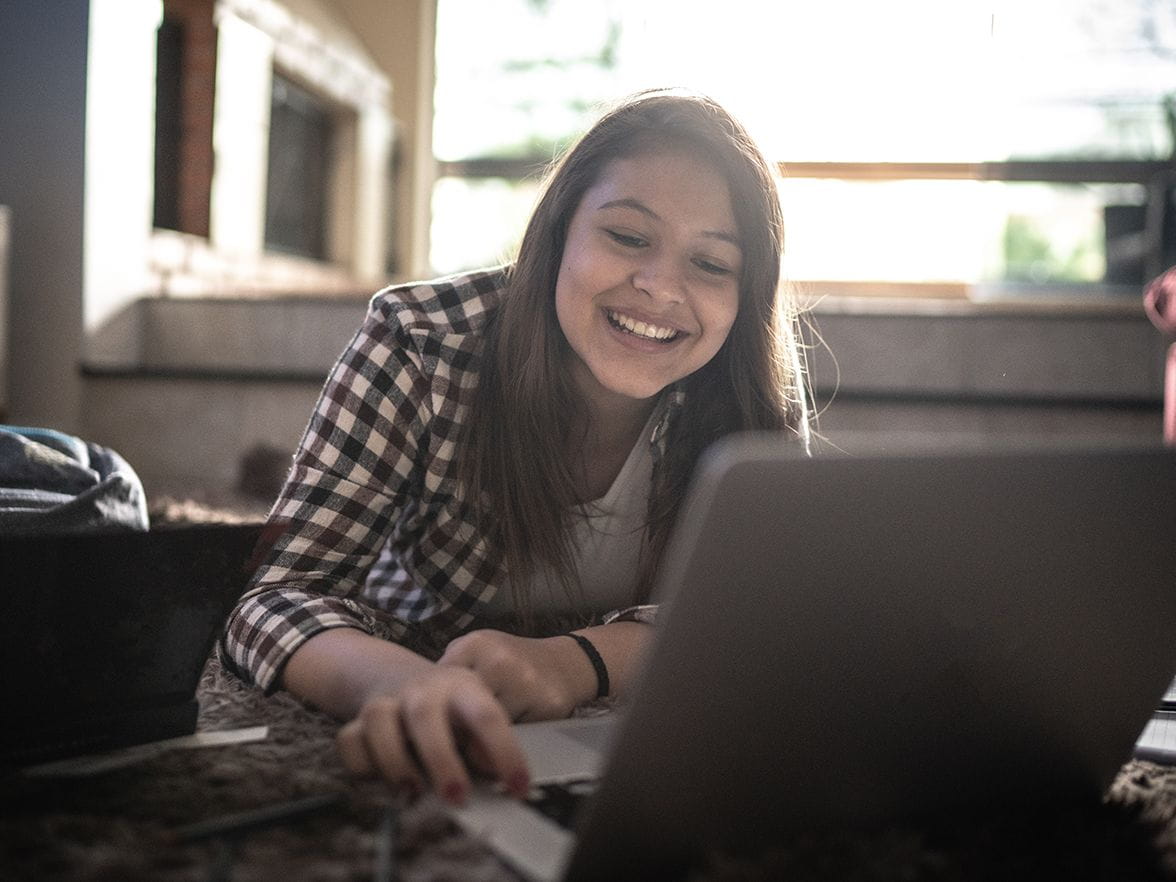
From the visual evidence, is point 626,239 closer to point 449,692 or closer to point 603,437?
point 603,437

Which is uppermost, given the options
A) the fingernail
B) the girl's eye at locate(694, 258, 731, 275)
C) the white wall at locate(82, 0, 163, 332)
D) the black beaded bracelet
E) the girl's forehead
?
the white wall at locate(82, 0, 163, 332)

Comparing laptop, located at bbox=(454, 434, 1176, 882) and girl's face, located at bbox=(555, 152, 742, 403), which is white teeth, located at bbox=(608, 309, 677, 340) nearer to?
girl's face, located at bbox=(555, 152, 742, 403)

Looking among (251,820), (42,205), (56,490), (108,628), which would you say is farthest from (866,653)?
(42,205)

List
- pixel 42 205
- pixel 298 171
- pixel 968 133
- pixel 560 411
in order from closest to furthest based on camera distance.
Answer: pixel 560 411, pixel 42 205, pixel 968 133, pixel 298 171

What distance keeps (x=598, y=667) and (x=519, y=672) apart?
5.4 inches

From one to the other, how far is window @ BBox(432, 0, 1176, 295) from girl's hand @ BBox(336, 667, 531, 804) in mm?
3692

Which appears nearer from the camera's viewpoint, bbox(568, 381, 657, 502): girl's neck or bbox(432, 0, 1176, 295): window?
bbox(568, 381, 657, 502): girl's neck

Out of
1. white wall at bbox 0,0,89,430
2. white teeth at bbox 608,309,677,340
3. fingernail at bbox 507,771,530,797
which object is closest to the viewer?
fingernail at bbox 507,771,530,797

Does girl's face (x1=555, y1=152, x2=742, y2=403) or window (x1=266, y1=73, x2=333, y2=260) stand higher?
window (x1=266, y1=73, x2=333, y2=260)

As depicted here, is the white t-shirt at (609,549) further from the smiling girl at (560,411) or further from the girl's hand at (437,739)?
the girl's hand at (437,739)

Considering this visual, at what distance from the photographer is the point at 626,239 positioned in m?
0.95

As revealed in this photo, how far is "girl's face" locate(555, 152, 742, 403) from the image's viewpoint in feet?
3.07

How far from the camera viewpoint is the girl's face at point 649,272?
0.93 m

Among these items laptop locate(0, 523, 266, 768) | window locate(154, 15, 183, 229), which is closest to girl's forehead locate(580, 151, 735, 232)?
laptop locate(0, 523, 266, 768)
